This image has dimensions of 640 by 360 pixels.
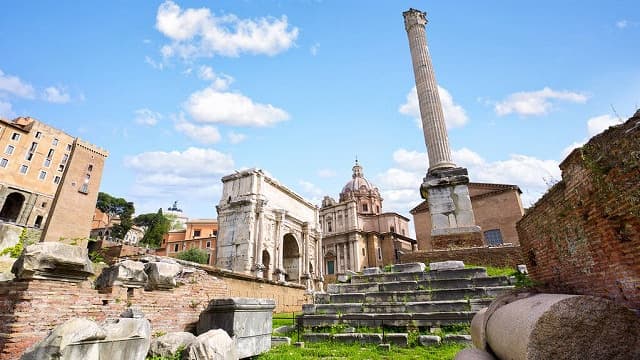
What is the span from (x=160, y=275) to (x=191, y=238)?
54.5 metres

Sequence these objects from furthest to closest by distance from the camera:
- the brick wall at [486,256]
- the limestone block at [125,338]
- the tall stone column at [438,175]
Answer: the tall stone column at [438,175], the brick wall at [486,256], the limestone block at [125,338]

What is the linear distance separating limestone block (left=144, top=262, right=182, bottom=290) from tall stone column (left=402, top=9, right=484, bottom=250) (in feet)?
30.2

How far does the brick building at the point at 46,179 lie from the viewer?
38.3 metres

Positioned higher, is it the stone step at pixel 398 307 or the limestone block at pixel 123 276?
the limestone block at pixel 123 276

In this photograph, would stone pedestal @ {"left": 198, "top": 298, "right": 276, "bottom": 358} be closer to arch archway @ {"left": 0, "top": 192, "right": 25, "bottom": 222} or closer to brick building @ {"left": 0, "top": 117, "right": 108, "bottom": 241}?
brick building @ {"left": 0, "top": 117, "right": 108, "bottom": 241}

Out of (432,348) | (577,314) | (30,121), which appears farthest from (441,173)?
(30,121)

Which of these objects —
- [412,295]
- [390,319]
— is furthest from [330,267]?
[390,319]

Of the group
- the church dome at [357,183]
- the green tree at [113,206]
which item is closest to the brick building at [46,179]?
the green tree at [113,206]

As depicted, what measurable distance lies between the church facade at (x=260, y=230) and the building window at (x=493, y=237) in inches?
687

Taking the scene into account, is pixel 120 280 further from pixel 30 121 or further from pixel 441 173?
pixel 30 121

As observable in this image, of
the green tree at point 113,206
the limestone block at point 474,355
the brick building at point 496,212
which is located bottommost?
the limestone block at point 474,355

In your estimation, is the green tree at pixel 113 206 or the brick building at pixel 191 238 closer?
the brick building at pixel 191 238

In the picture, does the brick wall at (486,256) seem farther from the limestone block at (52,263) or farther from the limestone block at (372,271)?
the limestone block at (52,263)

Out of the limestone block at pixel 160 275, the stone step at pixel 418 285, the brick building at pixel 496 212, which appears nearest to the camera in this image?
the limestone block at pixel 160 275
